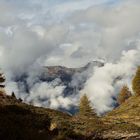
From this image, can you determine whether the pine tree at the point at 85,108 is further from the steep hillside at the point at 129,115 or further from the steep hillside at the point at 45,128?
the steep hillside at the point at 45,128

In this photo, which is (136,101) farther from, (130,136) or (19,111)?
(19,111)

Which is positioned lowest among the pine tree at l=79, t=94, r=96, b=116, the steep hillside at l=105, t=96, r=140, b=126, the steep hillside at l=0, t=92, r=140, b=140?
the steep hillside at l=0, t=92, r=140, b=140

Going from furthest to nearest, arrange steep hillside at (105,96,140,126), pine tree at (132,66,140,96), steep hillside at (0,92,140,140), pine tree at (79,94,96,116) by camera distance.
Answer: pine tree at (79,94,96,116)
pine tree at (132,66,140,96)
steep hillside at (105,96,140,126)
steep hillside at (0,92,140,140)

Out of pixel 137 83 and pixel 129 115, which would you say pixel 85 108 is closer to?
pixel 137 83

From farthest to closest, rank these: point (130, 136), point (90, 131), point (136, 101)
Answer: point (136, 101) < point (130, 136) < point (90, 131)

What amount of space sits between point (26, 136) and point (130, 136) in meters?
22.0

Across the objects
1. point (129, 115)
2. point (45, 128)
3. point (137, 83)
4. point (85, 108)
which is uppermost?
point (137, 83)

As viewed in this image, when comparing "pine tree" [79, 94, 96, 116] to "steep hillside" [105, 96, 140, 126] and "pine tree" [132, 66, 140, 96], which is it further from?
"steep hillside" [105, 96, 140, 126]

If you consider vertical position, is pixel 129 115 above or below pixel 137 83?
→ below

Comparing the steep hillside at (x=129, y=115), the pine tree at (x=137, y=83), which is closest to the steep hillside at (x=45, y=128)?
the steep hillside at (x=129, y=115)

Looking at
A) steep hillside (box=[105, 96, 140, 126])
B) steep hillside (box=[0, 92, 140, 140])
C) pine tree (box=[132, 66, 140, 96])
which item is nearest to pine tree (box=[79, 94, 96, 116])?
pine tree (box=[132, 66, 140, 96])

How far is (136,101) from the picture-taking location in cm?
12312

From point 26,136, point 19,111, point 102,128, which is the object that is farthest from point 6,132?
point 102,128

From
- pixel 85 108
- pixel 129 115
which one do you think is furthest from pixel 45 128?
pixel 85 108
